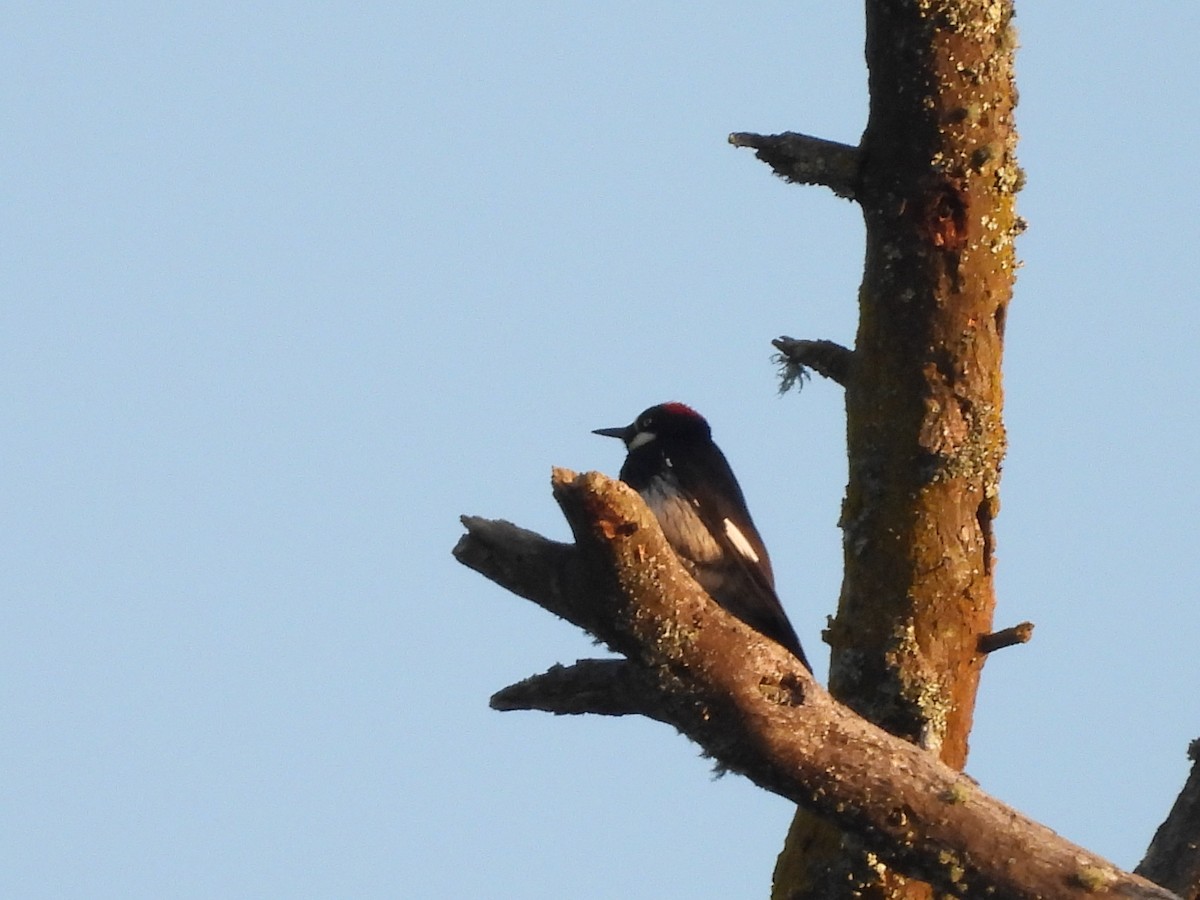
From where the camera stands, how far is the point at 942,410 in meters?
4.57

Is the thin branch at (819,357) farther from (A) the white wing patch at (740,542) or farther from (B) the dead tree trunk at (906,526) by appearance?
(A) the white wing patch at (740,542)

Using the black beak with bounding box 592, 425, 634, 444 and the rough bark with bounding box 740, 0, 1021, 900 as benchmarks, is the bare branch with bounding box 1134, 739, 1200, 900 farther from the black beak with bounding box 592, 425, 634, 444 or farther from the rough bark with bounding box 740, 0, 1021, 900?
the black beak with bounding box 592, 425, 634, 444

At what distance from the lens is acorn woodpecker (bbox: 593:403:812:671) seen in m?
5.86

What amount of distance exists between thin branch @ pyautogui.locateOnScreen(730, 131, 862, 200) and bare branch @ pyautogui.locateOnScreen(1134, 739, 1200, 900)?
6.58 feet

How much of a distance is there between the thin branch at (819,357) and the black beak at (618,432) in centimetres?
274

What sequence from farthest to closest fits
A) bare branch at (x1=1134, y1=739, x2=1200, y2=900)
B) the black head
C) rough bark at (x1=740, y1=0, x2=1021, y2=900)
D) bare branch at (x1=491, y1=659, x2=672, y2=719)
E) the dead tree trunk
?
the black head → bare branch at (x1=1134, y1=739, x2=1200, y2=900) → rough bark at (x1=740, y1=0, x2=1021, y2=900) → bare branch at (x1=491, y1=659, x2=672, y2=719) → the dead tree trunk

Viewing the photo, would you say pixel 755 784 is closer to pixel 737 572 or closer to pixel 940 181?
pixel 940 181

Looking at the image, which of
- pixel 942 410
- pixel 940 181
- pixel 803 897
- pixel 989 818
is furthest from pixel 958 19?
pixel 803 897

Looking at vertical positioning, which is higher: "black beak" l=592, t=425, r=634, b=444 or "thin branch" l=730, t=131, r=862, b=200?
"black beak" l=592, t=425, r=634, b=444

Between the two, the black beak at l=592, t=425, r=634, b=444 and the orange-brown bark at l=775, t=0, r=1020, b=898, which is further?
the black beak at l=592, t=425, r=634, b=444

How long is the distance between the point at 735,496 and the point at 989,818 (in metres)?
3.11

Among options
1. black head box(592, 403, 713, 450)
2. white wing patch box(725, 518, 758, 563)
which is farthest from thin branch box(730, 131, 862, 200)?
black head box(592, 403, 713, 450)

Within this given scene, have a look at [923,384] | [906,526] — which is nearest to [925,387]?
[923,384]

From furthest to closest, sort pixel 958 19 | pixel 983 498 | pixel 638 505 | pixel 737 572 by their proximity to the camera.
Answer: pixel 737 572, pixel 983 498, pixel 958 19, pixel 638 505
